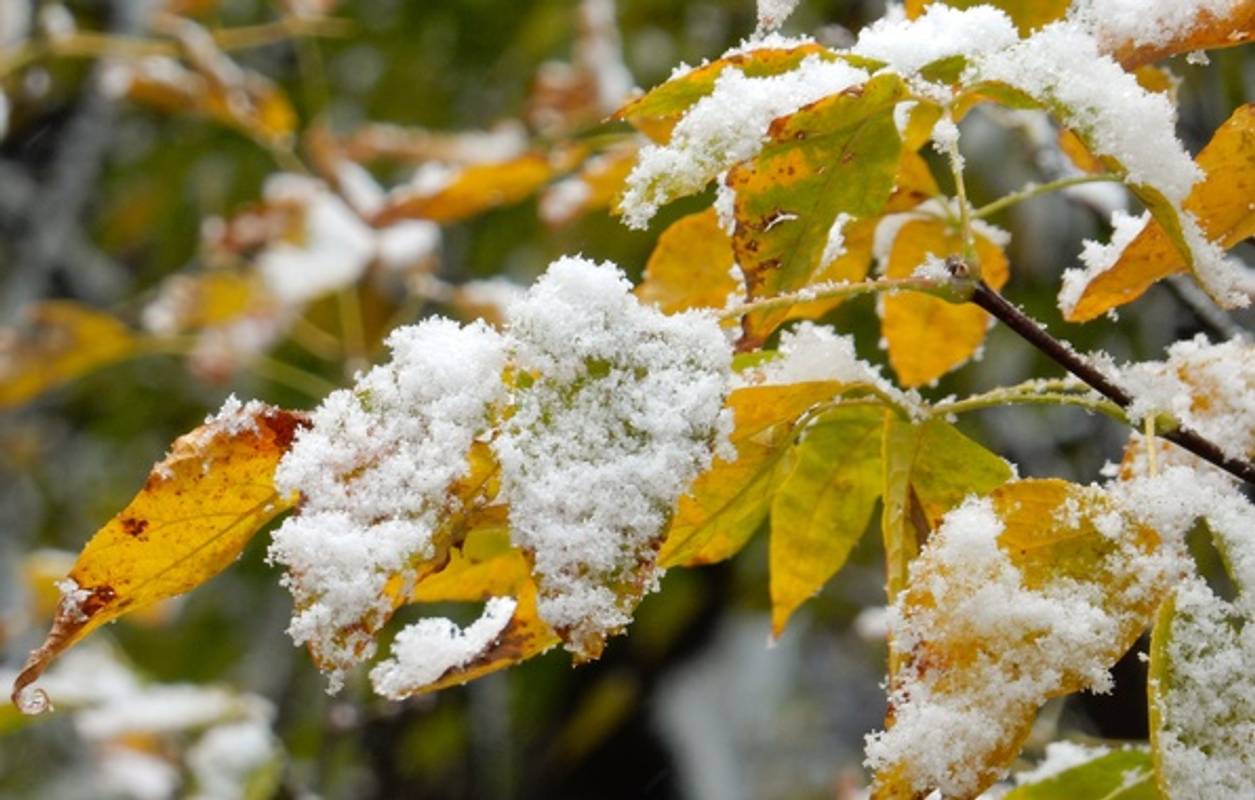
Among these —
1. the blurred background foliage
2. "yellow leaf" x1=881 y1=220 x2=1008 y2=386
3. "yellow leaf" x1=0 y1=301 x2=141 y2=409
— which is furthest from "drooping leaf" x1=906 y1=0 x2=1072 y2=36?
"yellow leaf" x1=0 y1=301 x2=141 y2=409

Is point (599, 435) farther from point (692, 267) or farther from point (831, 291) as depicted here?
point (692, 267)

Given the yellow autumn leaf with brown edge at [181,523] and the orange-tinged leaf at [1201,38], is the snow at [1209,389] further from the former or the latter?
the yellow autumn leaf with brown edge at [181,523]

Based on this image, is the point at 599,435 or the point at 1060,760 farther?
the point at 1060,760

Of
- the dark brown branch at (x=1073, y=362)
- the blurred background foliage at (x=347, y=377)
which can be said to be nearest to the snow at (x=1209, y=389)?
the dark brown branch at (x=1073, y=362)

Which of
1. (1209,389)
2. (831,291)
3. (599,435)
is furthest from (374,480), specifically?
(1209,389)

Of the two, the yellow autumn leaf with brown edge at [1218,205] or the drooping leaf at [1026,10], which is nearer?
the yellow autumn leaf with brown edge at [1218,205]

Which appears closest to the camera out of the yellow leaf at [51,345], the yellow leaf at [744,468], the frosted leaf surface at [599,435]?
the frosted leaf surface at [599,435]
